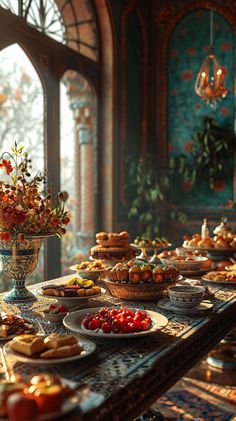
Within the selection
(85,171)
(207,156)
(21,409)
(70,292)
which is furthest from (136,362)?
(207,156)

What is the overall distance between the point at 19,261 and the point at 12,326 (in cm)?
60

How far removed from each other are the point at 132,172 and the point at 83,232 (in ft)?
3.06

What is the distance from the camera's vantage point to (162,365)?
1.59 meters

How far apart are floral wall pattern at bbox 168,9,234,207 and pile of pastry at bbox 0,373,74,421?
5.23 metres

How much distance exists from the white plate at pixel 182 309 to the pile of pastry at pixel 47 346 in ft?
2.38

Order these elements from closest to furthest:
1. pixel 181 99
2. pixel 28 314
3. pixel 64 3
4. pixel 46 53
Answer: pixel 28 314 < pixel 46 53 < pixel 64 3 < pixel 181 99

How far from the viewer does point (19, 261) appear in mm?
2354

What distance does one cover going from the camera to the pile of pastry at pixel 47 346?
4.85 ft

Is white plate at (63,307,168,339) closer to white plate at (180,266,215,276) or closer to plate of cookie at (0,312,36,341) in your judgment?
plate of cookie at (0,312,36,341)

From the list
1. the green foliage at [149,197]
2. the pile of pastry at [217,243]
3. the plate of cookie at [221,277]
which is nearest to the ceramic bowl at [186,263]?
the plate of cookie at [221,277]

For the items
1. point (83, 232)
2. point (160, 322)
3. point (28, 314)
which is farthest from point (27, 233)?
point (83, 232)

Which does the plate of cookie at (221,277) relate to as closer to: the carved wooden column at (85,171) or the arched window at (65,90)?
the arched window at (65,90)

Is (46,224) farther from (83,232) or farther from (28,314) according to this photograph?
(83,232)

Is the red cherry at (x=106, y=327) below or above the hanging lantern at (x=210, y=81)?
below
